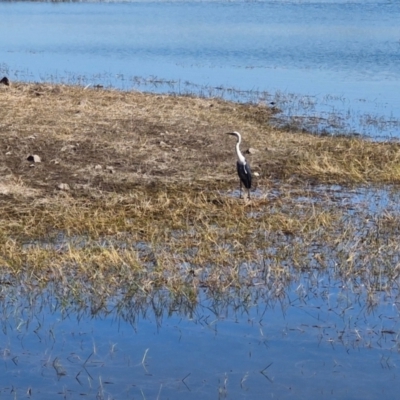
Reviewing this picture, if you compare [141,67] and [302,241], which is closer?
[302,241]

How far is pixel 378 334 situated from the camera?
7.62 m

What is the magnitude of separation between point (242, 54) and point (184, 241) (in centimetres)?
2296

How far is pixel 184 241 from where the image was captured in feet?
31.8

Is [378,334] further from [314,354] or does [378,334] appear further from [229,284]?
[229,284]

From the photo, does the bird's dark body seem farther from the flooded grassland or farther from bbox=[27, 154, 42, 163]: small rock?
bbox=[27, 154, 42, 163]: small rock

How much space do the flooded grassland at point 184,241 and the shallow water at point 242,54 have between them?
424 centimetres

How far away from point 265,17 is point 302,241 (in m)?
41.6

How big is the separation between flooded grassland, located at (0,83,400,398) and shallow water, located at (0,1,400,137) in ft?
13.9

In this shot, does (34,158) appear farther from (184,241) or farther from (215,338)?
(215,338)

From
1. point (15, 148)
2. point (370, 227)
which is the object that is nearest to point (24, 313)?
point (370, 227)

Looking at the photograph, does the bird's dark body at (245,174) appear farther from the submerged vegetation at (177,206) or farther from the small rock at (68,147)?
the small rock at (68,147)

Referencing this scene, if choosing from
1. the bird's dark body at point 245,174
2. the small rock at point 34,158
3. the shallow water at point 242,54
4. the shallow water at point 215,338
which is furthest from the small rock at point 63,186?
the shallow water at point 242,54

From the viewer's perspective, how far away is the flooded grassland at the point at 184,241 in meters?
7.43

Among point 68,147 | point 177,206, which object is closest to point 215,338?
point 177,206
